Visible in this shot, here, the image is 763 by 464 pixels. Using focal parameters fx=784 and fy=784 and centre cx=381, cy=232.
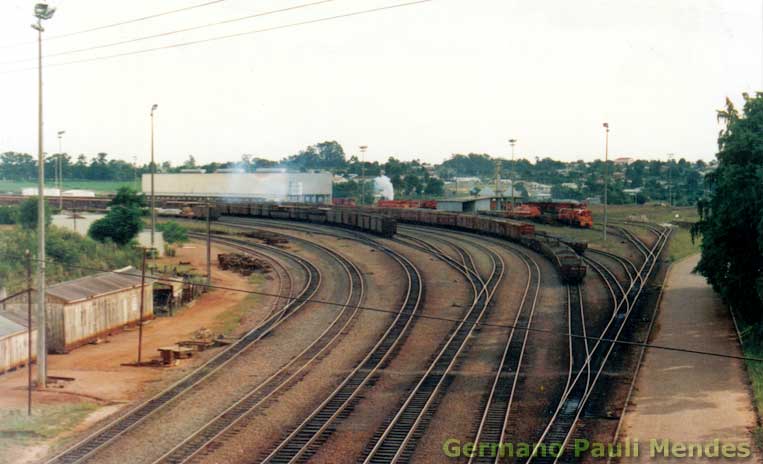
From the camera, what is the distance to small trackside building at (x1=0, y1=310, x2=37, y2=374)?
25.2m

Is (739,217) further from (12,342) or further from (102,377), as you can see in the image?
(12,342)

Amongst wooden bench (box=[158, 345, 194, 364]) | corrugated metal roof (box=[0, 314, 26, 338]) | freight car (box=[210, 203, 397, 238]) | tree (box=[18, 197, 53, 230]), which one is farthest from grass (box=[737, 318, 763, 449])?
tree (box=[18, 197, 53, 230])

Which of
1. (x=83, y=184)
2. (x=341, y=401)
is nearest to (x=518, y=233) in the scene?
(x=341, y=401)

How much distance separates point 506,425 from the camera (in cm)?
1931

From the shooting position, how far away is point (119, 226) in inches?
1923

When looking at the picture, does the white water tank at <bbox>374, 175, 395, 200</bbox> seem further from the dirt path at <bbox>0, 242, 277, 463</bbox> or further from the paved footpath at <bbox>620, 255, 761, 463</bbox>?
the paved footpath at <bbox>620, 255, 761, 463</bbox>

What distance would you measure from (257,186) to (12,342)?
81.8 meters

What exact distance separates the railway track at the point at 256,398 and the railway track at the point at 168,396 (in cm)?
188

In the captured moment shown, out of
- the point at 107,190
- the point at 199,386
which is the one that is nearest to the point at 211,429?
the point at 199,386

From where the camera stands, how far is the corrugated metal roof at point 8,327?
1001 inches

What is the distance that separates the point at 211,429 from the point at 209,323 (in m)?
13.3

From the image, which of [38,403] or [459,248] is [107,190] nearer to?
[459,248]

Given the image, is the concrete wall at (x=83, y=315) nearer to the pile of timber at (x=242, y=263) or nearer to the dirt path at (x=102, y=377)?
the dirt path at (x=102, y=377)

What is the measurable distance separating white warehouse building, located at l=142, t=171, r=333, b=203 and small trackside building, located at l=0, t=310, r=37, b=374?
7493 centimetres
